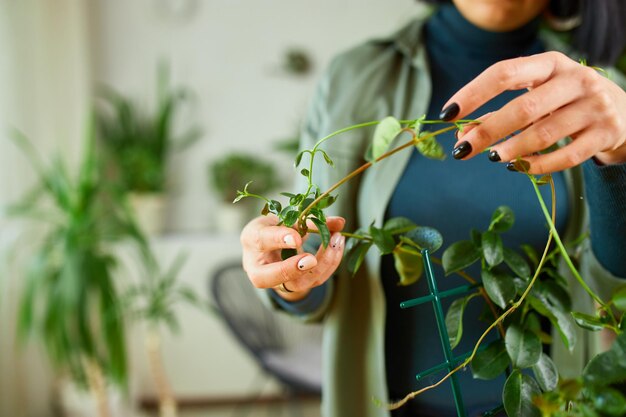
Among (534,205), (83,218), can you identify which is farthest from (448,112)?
(83,218)

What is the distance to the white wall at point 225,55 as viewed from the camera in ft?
11.6

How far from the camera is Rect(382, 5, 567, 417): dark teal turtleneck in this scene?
25.8 inches

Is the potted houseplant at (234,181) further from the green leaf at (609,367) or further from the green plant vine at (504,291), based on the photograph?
the green leaf at (609,367)

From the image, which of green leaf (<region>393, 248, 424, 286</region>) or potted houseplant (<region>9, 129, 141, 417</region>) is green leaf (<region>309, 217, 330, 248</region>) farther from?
potted houseplant (<region>9, 129, 141, 417</region>)

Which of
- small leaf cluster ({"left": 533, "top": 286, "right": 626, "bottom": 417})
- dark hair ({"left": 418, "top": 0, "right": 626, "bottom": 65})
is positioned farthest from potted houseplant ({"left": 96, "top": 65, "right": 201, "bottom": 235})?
small leaf cluster ({"left": 533, "top": 286, "right": 626, "bottom": 417})

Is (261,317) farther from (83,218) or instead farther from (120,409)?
(83,218)

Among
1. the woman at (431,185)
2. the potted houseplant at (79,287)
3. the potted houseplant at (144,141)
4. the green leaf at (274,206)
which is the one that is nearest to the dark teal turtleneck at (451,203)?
the woman at (431,185)

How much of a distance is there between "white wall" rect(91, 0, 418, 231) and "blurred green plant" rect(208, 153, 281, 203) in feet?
0.63

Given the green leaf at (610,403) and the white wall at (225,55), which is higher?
the white wall at (225,55)

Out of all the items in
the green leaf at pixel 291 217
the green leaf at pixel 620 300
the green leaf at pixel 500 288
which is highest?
the green leaf at pixel 291 217

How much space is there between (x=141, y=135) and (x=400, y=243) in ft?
9.87

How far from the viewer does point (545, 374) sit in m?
0.50

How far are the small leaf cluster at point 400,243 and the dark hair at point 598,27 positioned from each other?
49 centimetres

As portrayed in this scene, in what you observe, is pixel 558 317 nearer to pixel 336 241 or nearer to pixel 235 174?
pixel 336 241
